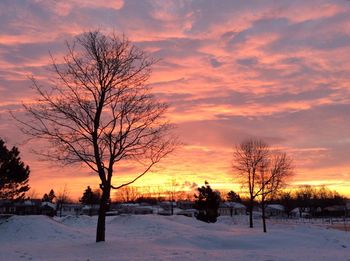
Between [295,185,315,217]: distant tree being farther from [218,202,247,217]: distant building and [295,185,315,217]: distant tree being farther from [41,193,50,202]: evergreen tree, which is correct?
[41,193,50,202]: evergreen tree

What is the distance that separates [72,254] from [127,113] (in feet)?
28.6

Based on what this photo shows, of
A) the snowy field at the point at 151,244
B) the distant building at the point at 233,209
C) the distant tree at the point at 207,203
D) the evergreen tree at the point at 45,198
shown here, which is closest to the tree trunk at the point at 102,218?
the snowy field at the point at 151,244

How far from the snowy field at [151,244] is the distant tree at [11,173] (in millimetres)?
2773

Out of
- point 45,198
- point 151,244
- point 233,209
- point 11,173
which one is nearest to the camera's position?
point 151,244

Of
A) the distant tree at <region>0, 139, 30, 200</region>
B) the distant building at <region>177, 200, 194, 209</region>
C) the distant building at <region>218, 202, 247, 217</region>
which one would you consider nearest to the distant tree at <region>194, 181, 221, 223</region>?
the distant tree at <region>0, 139, 30, 200</region>

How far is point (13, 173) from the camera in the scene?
131ft

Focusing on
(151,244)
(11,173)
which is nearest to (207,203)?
(11,173)

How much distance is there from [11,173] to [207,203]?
2628cm

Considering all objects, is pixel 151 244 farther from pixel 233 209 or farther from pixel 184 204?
pixel 184 204

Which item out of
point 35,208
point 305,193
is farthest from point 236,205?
point 35,208

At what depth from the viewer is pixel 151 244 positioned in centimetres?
2305

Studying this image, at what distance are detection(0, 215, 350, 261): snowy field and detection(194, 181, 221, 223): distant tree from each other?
11.0 ft

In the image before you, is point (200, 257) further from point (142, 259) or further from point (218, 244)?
point (218, 244)

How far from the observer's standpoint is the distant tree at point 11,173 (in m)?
39.1
